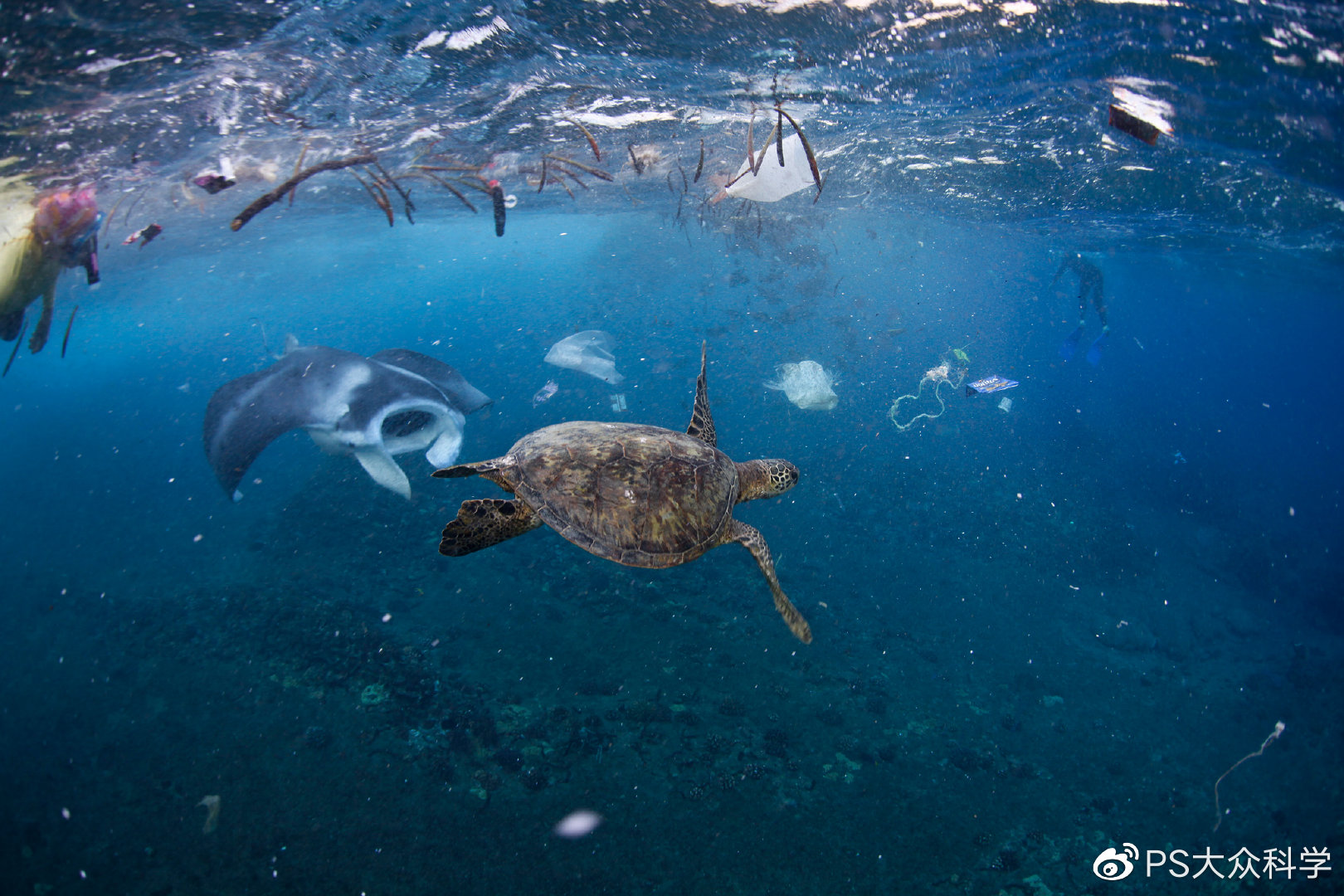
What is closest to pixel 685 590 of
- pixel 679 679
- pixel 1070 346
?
pixel 679 679

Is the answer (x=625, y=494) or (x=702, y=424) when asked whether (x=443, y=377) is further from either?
(x=625, y=494)

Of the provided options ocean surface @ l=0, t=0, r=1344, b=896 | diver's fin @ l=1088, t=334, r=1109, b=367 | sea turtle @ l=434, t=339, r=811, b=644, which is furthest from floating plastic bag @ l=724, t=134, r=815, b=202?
diver's fin @ l=1088, t=334, r=1109, b=367

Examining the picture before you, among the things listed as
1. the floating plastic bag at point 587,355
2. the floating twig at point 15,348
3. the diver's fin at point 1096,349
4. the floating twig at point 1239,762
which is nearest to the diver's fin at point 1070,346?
the diver's fin at point 1096,349

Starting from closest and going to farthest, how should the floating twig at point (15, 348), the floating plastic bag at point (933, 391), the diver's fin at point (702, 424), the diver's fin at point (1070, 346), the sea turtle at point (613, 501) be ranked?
the sea turtle at point (613, 501) → the diver's fin at point (702, 424) → the floating twig at point (15, 348) → the diver's fin at point (1070, 346) → the floating plastic bag at point (933, 391)

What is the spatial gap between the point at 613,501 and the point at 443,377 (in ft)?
20.0

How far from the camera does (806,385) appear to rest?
1842 cm

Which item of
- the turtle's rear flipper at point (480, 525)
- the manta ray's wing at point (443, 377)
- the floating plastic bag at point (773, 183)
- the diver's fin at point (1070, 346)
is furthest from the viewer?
the diver's fin at point (1070, 346)

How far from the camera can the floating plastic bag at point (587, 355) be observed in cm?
1605

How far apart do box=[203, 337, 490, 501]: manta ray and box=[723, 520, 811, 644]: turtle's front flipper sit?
4.93 meters

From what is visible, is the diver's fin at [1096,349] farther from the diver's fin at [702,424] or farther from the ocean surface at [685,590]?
the diver's fin at [702,424]

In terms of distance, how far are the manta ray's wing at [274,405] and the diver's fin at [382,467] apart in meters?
0.64

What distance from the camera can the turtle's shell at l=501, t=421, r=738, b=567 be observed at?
438 centimetres

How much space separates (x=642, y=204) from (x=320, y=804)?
2840 centimetres

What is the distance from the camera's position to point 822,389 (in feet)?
59.5
